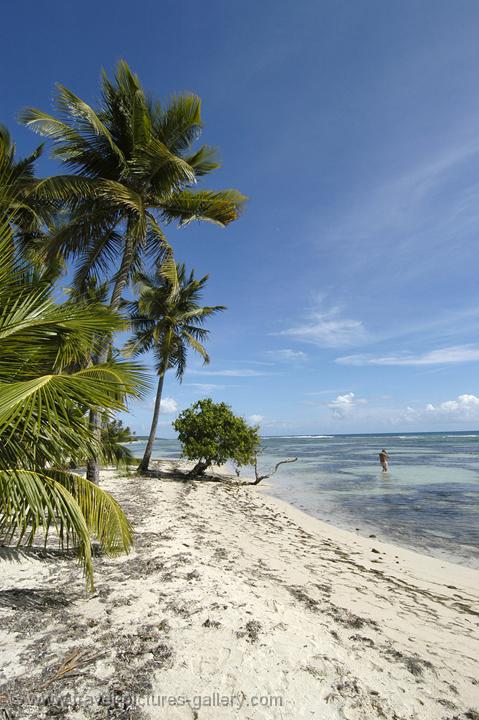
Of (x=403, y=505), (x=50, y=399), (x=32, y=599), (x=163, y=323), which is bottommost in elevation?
(x=403, y=505)

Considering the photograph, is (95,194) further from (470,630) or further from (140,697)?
(470,630)

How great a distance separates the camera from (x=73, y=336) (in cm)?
327

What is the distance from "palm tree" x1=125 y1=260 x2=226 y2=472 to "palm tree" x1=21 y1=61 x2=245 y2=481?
933 centimetres

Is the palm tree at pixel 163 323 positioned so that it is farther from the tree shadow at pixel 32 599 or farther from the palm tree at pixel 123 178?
the tree shadow at pixel 32 599

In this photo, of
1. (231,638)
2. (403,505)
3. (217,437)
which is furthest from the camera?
(217,437)

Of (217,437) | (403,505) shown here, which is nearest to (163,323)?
(217,437)

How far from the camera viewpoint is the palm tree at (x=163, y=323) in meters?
18.6

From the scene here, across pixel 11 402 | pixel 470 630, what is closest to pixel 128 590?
pixel 11 402

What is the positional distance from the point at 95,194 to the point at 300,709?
919cm

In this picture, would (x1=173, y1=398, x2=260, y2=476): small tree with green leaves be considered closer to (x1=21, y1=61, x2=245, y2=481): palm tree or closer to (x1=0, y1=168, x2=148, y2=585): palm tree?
(x1=21, y1=61, x2=245, y2=481): palm tree

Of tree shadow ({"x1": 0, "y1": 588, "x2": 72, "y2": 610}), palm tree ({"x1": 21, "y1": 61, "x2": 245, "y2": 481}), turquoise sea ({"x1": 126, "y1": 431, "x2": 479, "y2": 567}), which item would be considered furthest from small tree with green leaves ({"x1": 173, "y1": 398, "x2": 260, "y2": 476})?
tree shadow ({"x1": 0, "y1": 588, "x2": 72, "y2": 610})

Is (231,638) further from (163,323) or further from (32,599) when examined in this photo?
(163,323)

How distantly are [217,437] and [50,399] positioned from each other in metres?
15.2

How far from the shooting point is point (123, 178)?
27.9 feet
